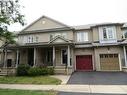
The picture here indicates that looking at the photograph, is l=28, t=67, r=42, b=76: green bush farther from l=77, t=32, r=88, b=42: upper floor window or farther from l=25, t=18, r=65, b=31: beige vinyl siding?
l=77, t=32, r=88, b=42: upper floor window

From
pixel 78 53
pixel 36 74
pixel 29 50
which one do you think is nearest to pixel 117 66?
pixel 78 53

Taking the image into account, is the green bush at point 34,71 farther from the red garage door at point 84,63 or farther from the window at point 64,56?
the red garage door at point 84,63

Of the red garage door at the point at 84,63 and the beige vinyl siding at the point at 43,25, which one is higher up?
the beige vinyl siding at the point at 43,25

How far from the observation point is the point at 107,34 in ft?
71.4

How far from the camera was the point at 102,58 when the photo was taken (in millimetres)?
21281

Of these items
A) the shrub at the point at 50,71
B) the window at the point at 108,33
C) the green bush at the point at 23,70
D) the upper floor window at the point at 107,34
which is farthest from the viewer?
the window at the point at 108,33

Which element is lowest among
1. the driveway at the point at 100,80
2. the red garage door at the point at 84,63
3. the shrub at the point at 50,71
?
the driveway at the point at 100,80

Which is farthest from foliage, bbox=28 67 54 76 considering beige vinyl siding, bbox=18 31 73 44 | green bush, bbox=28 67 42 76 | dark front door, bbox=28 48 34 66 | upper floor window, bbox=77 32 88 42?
upper floor window, bbox=77 32 88 42

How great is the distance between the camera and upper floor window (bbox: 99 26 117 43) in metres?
21.5

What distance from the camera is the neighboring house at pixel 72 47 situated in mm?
20516

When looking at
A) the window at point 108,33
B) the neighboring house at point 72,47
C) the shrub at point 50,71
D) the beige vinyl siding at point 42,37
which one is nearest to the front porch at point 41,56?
the neighboring house at point 72,47

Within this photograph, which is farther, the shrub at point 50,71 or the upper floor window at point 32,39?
the upper floor window at point 32,39

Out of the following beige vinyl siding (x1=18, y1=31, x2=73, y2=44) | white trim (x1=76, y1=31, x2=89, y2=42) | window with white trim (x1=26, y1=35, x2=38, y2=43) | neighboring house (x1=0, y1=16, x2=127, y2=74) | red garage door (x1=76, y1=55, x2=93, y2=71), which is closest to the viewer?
neighboring house (x1=0, y1=16, x2=127, y2=74)

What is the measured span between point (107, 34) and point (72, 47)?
5.96m
